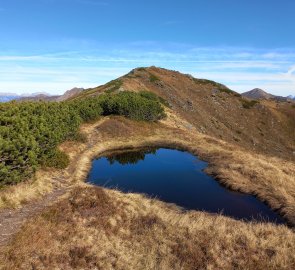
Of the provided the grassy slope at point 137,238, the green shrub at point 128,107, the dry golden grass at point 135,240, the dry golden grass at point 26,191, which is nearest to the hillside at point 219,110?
the green shrub at point 128,107

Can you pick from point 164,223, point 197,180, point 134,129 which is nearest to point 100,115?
point 134,129

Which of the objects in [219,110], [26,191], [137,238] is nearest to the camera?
[137,238]

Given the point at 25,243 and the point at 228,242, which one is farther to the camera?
the point at 228,242

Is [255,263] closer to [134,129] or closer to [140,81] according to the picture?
[134,129]

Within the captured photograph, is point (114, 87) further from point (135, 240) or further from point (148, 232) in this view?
point (135, 240)

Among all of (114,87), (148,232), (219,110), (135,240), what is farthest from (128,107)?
(219,110)

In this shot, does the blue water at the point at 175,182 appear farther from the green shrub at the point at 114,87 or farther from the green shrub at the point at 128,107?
the green shrub at the point at 114,87
